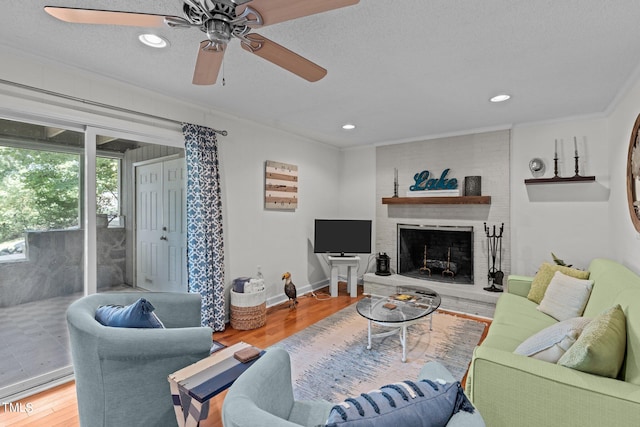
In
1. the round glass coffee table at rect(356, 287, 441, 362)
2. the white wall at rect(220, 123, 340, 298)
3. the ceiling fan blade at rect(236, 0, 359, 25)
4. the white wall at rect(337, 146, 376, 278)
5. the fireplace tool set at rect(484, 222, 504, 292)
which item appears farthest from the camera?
the white wall at rect(337, 146, 376, 278)

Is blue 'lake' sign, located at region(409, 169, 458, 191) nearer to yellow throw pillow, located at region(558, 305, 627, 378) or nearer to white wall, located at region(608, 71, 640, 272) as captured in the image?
white wall, located at region(608, 71, 640, 272)

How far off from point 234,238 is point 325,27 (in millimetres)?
2500

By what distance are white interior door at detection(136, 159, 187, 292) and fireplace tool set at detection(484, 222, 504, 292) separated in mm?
3648

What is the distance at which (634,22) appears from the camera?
5.74ft

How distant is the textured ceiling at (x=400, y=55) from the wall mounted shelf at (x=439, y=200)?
110 cm

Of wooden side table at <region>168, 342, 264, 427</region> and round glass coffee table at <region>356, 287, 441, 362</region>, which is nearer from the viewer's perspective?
wooden side table at <region>168, 342, 264, 427</region>

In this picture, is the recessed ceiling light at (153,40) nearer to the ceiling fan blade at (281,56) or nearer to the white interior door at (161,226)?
the ceiling fan blade at (281,56)

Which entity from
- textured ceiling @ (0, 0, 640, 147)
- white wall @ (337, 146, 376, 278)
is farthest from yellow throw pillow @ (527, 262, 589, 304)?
white wall @ (337, 146, 376, 278)

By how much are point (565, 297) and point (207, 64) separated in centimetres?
313

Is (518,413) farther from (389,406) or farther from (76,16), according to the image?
(76,16)

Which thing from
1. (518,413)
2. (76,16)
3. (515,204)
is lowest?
(518,413)

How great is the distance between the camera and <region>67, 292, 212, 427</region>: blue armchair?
154 cm

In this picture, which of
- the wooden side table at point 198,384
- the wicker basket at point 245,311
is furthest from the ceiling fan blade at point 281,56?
the wicker basket at point 245,311

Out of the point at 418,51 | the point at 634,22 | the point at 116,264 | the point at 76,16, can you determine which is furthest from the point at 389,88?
the point at 116,264
